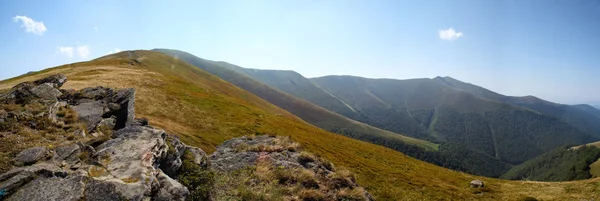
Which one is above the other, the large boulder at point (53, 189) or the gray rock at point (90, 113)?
the gray rock at point (90, 113)

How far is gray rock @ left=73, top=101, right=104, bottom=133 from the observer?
67.4 feet

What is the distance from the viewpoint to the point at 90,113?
72.2 ft

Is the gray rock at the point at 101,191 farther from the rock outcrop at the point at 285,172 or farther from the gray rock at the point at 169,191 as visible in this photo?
the rock outcrop at the point at 285,172

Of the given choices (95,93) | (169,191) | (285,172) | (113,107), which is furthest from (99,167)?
(95,93)

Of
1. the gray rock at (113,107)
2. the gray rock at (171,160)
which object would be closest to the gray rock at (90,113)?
the gray rock at (113,107)

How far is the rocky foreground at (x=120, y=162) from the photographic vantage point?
12.5 metres

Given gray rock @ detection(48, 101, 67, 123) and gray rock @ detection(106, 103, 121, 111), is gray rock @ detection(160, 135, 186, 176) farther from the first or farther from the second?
gray rock @ detection(106, 103, 121, 111)

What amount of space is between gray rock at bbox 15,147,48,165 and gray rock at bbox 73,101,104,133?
5.03 meters

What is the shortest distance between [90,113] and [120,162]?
9.97 metres

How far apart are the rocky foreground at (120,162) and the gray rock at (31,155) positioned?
0.03 m

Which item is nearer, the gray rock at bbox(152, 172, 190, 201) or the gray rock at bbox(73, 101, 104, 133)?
the gray rock at bbox(152, 172, 190, 201)

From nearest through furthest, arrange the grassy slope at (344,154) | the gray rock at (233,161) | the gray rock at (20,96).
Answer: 1. the gray rock at (20,96)
2. the gray rock at (233,161)
3. the grassy slope at (344,154)

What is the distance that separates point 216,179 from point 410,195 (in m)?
24.3

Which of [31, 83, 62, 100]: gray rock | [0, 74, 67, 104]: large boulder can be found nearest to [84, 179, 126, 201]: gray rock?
[0, 74, 67, 104]: large boulder
